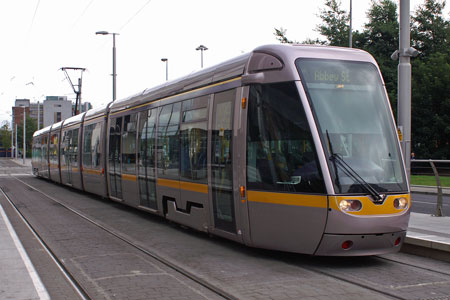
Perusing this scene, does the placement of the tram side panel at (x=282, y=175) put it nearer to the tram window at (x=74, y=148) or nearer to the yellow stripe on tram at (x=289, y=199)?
the yellow stripe on tram at (x=289, y=199)

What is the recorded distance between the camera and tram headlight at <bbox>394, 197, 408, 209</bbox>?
23.7ft

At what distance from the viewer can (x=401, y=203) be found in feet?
24.0

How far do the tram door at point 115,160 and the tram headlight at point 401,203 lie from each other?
8.85 metres

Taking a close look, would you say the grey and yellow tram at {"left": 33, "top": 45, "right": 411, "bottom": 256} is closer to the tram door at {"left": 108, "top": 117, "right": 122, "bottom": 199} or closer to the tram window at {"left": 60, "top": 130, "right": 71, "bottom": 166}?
the tram door at {"left": 108, "top": 117, "right": 122, "bottom": 199}

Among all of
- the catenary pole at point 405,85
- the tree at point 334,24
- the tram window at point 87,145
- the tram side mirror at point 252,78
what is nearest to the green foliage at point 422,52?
the tree at point 334,24

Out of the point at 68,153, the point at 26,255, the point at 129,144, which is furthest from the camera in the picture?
the point at 68,153

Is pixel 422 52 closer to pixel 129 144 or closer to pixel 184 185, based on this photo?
pixel 129 144

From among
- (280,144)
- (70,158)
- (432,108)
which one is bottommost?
(70,158)

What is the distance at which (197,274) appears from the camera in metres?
7.05

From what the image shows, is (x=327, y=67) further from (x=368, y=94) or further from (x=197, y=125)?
(x=197, y=125)

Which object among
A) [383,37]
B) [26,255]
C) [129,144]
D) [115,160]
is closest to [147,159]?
[129,144]

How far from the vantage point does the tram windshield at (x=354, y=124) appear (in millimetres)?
7125

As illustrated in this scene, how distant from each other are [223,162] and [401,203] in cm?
273

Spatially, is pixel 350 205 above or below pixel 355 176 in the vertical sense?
below
